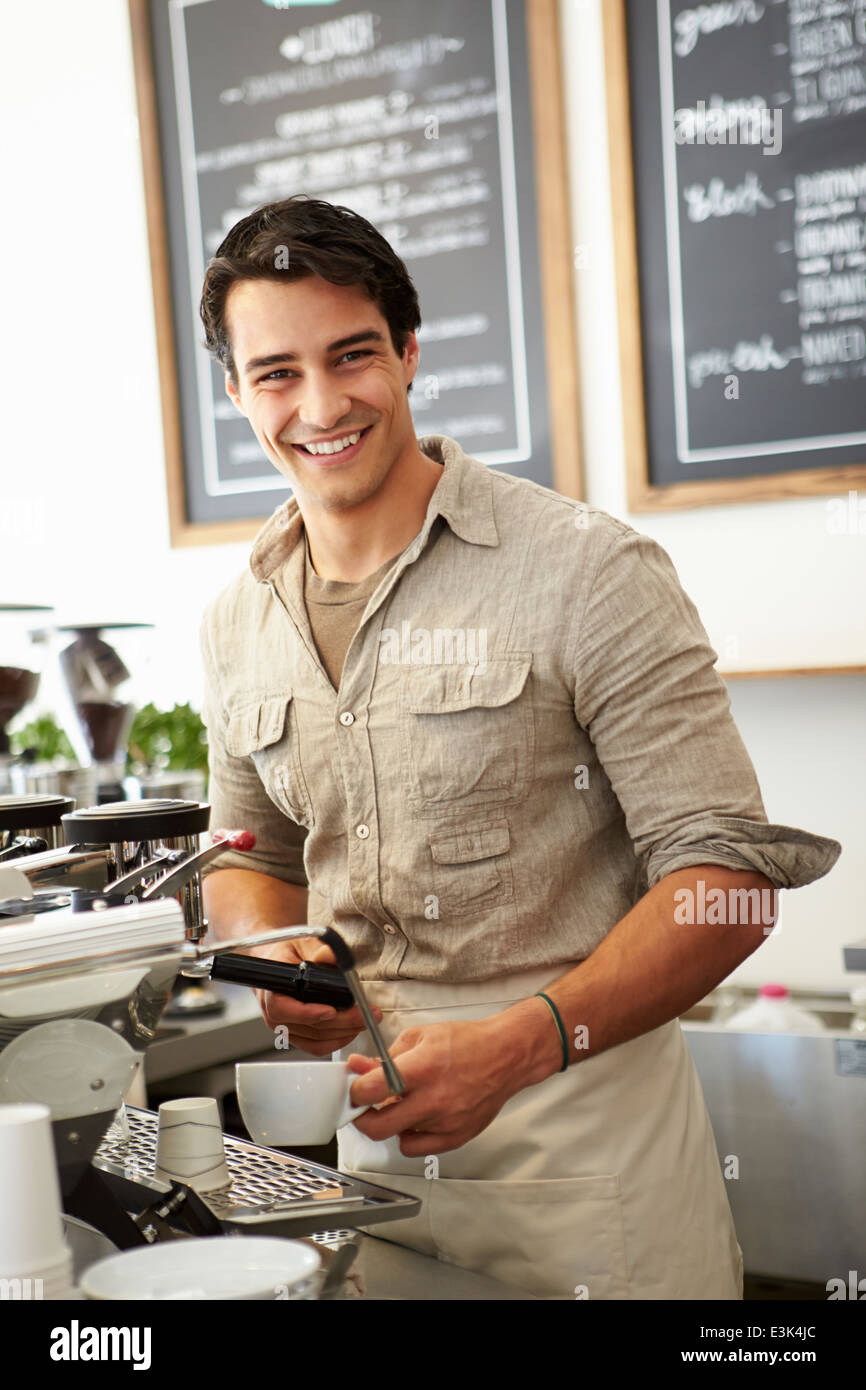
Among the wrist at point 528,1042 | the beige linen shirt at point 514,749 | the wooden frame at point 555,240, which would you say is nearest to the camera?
the wrist at point 528,1042

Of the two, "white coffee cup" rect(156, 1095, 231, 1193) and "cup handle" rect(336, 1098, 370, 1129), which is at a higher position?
"cup handle" rect(336, 1098, 370, 1129)

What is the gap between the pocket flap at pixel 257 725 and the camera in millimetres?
1372

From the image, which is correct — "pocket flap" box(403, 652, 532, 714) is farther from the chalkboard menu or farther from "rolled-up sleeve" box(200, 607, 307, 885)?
the chalkboard menu

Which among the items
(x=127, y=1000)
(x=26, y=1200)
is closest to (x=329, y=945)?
(x=127, y=1000)

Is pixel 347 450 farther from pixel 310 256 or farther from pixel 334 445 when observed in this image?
pixel 310 256

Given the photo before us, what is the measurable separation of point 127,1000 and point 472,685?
0.51 meters

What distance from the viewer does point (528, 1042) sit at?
1.07m

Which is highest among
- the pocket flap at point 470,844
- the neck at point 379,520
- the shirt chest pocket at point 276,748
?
the neck at point 379,520

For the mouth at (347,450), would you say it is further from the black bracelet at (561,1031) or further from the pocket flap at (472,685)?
the black bracelet at (561,1031)

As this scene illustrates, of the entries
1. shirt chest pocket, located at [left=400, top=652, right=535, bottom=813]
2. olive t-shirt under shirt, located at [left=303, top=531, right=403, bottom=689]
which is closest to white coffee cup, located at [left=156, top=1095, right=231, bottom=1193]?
shirt chest pocket, located at [left=400, top=652, right=535, bottom=813]

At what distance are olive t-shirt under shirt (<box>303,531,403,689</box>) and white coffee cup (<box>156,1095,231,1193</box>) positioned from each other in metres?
0.46

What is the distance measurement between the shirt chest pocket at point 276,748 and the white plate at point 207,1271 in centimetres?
66

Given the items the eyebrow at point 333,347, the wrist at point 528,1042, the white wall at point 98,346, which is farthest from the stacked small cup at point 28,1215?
the white wall at point 98,346

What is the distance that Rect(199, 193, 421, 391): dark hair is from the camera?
4.10ft
